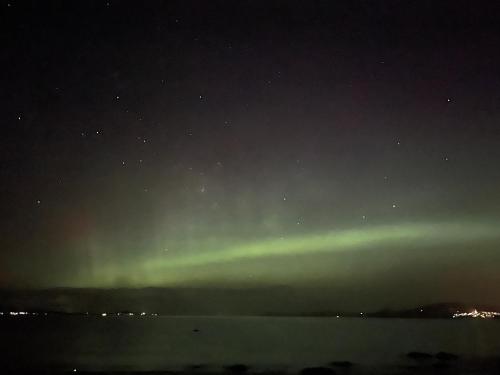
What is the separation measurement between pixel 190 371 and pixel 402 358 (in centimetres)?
2310

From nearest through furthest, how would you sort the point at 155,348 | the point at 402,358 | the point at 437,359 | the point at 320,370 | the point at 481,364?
the point at 320,370 < the point at 481,364 < the point at 437,359 < the point at 402,358 < the point at 155,348

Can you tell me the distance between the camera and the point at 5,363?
1852 inches

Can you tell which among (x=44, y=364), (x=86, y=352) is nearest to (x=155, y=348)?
(x=86, y=352)

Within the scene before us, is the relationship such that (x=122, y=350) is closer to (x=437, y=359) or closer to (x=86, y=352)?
(x=86, y=352)

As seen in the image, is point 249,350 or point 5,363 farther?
point 249,350

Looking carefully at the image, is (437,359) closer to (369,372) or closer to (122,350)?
(369,372)

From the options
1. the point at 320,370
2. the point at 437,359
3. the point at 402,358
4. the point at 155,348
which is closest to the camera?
the point at 320,370

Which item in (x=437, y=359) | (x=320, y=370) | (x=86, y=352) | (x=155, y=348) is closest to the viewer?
(x=320, y=370)

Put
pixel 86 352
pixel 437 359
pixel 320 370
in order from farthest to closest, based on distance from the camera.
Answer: pixel 86 352
pixel 437 359
pixel 320 370

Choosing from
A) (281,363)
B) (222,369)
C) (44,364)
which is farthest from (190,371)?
(44,364)

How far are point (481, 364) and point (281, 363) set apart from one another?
56.9 ft

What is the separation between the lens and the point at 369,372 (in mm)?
43500

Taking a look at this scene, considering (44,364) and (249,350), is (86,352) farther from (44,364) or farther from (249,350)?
(249,350)

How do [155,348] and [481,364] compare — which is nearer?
[481,364]
